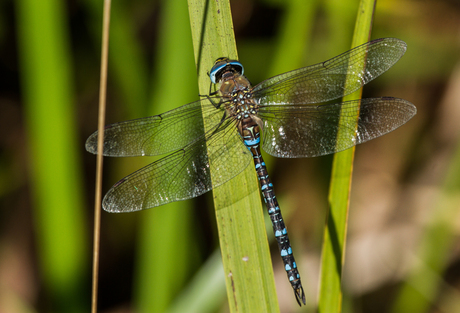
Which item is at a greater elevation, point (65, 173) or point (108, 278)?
point (65, 173)

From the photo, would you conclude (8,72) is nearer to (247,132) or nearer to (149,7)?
(149,7)

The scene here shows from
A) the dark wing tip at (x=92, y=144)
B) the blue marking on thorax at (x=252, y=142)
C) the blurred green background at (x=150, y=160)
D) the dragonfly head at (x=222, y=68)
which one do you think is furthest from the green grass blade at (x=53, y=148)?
the blue marking on thorax at (x=252, y=142)

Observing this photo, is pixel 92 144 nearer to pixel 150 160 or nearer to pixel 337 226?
pixel 150 160

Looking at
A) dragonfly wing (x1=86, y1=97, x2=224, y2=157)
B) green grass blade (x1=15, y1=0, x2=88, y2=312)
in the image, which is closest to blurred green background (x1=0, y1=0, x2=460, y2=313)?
green grass blade (x1=15, y1=0, x2=88, y2=312)

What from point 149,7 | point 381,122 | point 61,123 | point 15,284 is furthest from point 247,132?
point 15,284

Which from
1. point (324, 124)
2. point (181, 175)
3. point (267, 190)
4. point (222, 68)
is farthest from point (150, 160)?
point (324, 124)

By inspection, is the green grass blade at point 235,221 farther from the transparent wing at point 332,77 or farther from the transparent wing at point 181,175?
the transparent wing at point 332,77
